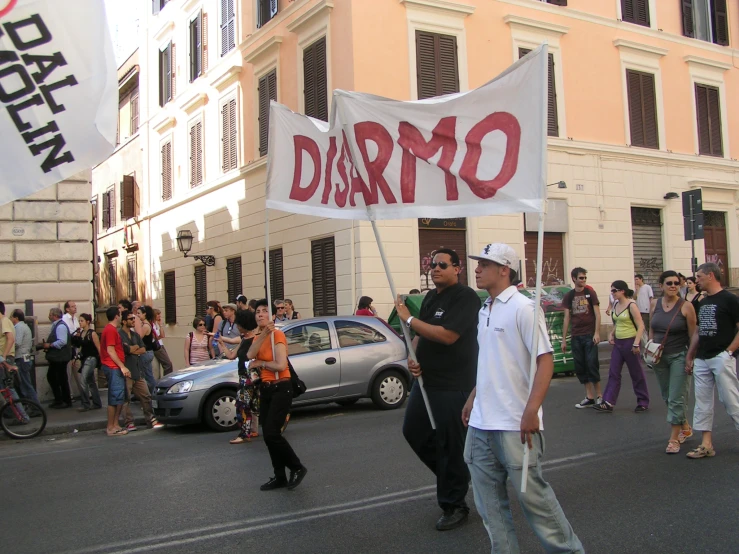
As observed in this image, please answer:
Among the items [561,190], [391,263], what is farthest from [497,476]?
[561,190]

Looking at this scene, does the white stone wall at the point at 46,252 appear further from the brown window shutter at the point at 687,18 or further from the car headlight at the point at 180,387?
the brown window shutter at the point at 687,18

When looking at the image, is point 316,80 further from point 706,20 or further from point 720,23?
point 720,23

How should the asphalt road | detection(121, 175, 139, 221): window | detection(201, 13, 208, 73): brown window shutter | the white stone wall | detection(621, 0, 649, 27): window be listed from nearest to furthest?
the asphalt road → the white stone wall → detection(621, 0, 649, 27): window → detection(201, 13, 208, 73): brown window shutter → detection(121, 175, 139, 221): window

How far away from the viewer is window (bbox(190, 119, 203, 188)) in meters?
24.8

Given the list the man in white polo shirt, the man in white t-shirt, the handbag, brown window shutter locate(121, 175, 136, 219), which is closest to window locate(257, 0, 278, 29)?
brown window shutter locate(121, 175, 136, 219)

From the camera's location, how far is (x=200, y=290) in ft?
81.9

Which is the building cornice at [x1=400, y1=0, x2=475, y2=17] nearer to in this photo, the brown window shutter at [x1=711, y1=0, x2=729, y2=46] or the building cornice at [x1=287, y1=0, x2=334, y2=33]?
the building cornice at [x1=287, y1=0, x2=334, y2=33]

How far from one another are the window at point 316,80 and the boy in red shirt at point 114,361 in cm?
923

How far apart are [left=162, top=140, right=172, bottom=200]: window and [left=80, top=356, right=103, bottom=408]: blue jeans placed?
1472 centimetres

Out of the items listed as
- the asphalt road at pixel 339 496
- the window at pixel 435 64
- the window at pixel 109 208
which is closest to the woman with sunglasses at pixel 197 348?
the asphalt road at pixel 339 496

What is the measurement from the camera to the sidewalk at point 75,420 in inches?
449

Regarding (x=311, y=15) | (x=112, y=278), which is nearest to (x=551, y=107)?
(x=311, y=15)

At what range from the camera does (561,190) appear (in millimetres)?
20453

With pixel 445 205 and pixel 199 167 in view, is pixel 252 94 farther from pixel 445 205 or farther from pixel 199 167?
pixel 445 205
